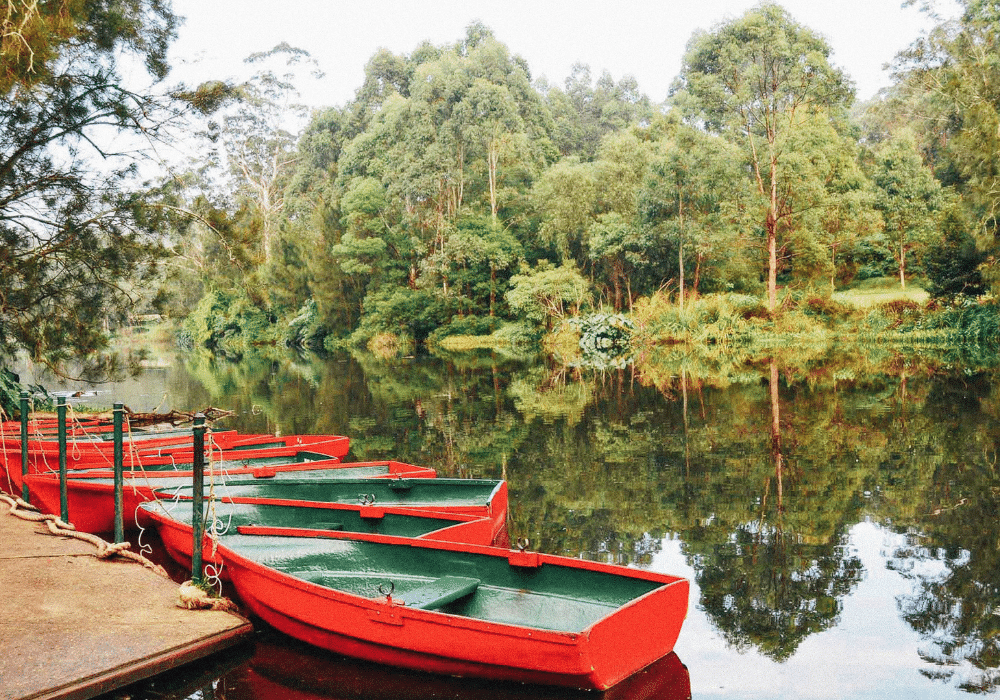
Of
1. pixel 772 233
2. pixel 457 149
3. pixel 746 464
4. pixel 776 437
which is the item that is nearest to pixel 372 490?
pixel 746 464

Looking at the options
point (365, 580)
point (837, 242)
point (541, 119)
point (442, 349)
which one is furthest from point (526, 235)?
point (365, 580)

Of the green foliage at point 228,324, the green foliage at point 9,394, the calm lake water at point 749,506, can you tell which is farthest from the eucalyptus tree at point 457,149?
the green foliage at point 9,394

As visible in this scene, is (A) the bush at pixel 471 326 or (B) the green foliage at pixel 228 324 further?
(B) the green foliage at pixel 228 324

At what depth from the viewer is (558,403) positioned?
19.1 metres

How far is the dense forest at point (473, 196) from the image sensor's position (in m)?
12.5

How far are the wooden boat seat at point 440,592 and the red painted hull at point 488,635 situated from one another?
0.92 feet

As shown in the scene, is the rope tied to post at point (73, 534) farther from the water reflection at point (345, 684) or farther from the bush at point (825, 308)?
the bush at point (825, 308)

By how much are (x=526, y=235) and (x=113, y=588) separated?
131 feet

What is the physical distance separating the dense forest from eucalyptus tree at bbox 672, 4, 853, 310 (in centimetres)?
11

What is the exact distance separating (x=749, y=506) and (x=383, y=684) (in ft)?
18.5

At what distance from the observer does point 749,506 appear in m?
9.47

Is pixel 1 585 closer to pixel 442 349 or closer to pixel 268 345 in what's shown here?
pixel 442 349

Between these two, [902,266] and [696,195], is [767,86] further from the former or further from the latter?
[902,266]

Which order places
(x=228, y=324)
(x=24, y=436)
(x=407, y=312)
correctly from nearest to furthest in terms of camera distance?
(x=24, y=436), (x=407, y=312), (x=228, y=324)
